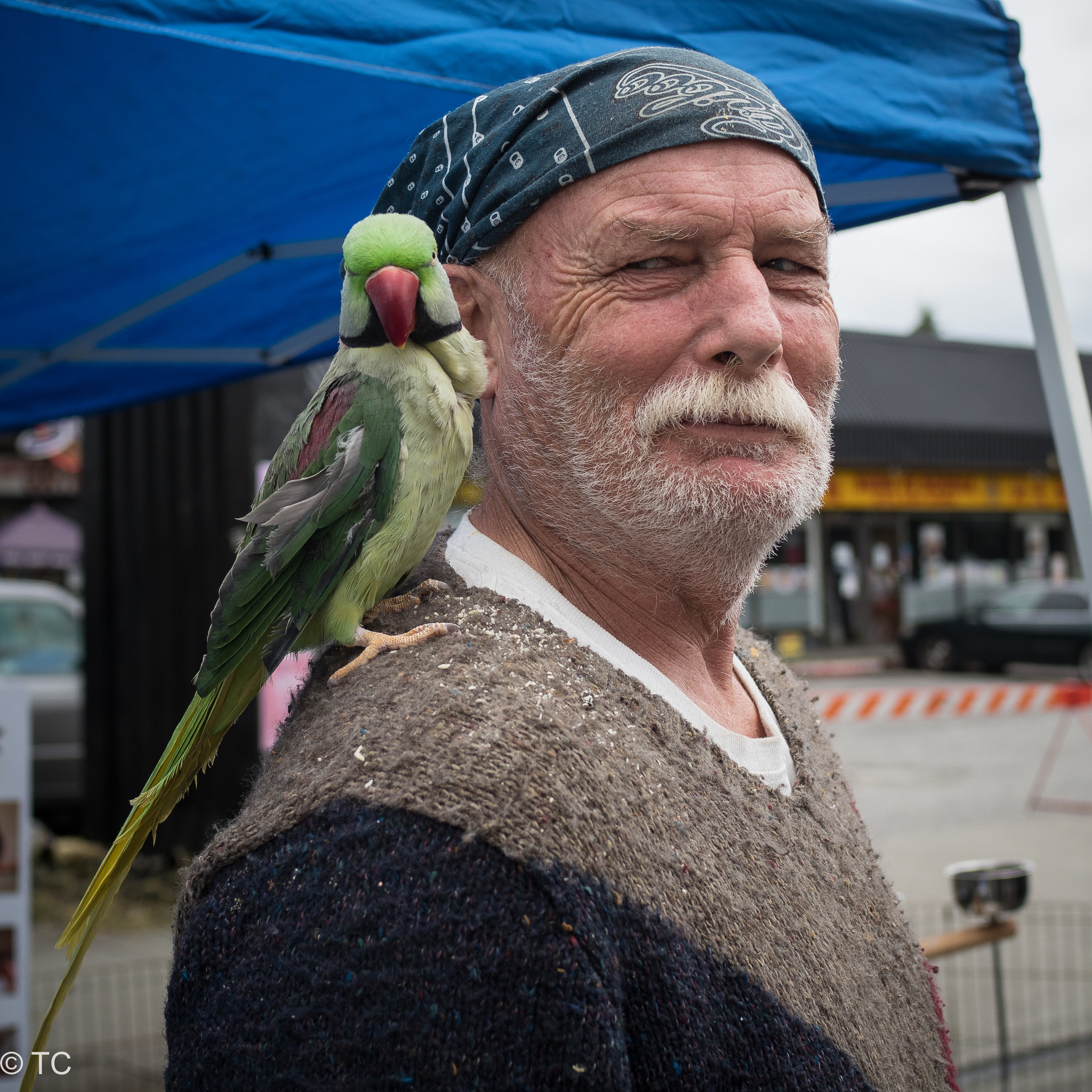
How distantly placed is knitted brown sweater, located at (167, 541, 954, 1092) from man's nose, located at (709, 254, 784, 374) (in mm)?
416

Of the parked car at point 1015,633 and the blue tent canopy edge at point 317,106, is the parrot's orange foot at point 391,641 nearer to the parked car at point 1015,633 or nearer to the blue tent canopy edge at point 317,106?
the blue tent canopy edge at point 317,106

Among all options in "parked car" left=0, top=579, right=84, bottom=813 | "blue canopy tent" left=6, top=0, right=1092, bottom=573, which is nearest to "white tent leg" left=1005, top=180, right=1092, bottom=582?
"blue canopy tent" left=6, top=0, right=1092, bottom=573

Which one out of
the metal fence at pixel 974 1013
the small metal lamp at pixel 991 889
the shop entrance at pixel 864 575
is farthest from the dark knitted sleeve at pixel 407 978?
the shop entrance at pixel 864 575

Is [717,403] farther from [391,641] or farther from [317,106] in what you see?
[317,106]

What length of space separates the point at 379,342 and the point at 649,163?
1.34ft

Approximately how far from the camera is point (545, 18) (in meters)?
1.82

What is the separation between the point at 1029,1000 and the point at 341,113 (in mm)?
4572

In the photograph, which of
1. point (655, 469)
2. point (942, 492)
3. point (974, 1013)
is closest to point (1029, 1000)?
point (974, 1013)

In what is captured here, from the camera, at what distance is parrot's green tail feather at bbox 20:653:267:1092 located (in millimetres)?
1227

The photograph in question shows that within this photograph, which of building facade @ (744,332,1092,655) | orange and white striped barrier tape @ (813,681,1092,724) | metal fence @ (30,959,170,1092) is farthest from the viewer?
building facade @ (744,332,1092,655)

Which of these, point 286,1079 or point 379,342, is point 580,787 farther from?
point 379,342

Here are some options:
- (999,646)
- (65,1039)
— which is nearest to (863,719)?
(999,646)

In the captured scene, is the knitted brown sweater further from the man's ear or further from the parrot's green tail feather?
the man's ear

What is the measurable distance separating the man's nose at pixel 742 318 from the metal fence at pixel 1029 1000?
2749 millimetres
